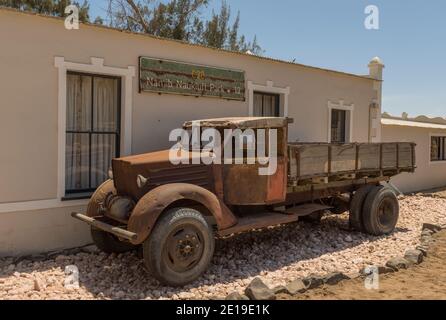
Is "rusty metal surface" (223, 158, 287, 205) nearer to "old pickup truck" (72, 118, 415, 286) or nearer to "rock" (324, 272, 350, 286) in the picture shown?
"old pickup truck" (72, 118, 415, 286)

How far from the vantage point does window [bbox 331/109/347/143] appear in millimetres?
11500

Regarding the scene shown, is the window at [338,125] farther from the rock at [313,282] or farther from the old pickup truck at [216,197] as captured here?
the rock at [313,282]

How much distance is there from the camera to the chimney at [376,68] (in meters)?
12.6

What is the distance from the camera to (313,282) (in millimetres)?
5172

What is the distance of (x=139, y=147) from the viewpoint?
7.37 metres

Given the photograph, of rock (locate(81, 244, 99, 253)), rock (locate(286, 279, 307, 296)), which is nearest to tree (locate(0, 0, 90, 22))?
rock (locate(81, 244, 99, 253))

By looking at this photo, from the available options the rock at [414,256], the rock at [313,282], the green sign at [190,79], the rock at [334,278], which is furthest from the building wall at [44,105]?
the rock at [414,256]

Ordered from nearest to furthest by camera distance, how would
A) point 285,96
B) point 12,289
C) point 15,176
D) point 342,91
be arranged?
point 12,289 → point 15,176 → point 285,96 → point 342,91

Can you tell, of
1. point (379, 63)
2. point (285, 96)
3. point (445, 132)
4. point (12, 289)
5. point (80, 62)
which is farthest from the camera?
point (445, 132)

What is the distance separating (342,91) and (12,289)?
29.9 ft

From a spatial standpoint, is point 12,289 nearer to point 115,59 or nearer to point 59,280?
point 59,280

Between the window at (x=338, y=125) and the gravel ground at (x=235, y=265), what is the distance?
3483 millimetres

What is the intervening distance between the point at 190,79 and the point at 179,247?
146 inches
